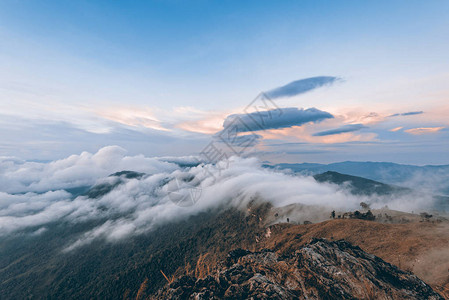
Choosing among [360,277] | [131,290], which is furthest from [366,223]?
[131,290]

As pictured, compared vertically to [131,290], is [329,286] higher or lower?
higher

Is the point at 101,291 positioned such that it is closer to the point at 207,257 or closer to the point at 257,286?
the point at 207,257

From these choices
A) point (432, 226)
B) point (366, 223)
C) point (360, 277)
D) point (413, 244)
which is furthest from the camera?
point (366, 223)

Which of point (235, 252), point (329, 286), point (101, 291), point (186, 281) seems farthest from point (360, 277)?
point (101, 291)

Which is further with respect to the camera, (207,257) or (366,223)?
(207,257)

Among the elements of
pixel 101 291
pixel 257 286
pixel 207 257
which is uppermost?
pixel 257 286

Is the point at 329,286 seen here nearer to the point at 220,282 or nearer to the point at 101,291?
the point at 220,282

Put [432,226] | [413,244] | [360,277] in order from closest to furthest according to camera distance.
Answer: [360,277] → [413,244] → [432,226]
